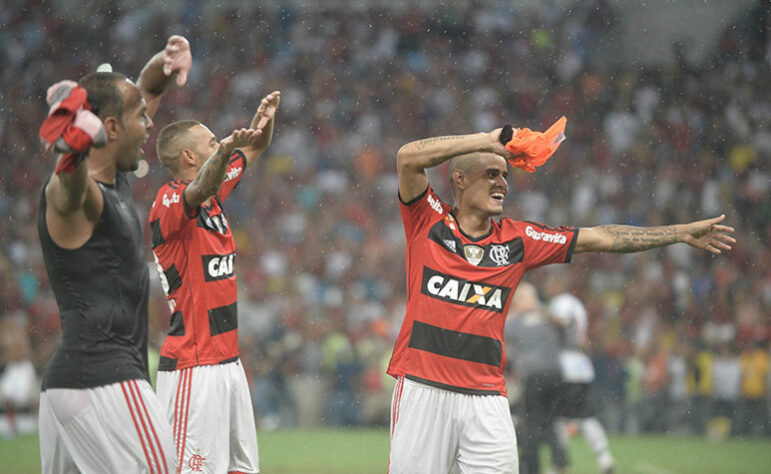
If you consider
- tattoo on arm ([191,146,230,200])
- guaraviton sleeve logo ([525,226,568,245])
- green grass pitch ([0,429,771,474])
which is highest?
tattoo on arm ([191,146,230,200])

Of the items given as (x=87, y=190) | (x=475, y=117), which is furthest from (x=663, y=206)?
(x=87, y=190)

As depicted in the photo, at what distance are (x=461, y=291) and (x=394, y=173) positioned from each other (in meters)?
11.6

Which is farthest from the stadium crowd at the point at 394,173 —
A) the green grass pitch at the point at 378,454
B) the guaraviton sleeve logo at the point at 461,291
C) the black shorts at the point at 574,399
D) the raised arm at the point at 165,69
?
the raised arm at the point at 165,69

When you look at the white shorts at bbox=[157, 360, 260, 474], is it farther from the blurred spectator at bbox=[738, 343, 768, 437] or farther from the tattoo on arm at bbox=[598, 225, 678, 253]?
the blurred spectator at bbox=[738, 343, 768, 437]

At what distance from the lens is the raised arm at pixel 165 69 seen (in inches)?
171

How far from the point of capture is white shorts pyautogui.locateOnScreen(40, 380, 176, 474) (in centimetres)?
357

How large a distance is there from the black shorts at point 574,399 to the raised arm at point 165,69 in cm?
609

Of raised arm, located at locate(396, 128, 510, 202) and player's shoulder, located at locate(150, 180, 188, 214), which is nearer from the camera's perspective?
raised arm, located at locate(396, 128, 510, 202)

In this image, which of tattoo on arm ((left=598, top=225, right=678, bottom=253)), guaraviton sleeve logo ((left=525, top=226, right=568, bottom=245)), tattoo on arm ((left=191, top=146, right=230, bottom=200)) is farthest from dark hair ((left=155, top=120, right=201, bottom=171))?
tattoo on arm ((left=598, top=225, right=678, bottom=253))

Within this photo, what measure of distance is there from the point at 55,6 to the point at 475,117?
7.76m

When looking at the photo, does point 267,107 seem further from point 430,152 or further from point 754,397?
point 754,397

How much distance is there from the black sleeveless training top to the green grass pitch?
692cm

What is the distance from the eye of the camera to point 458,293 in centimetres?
490

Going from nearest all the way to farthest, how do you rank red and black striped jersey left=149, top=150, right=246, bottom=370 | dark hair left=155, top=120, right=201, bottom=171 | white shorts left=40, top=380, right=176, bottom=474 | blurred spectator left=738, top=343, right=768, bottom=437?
white shorts left=40, top=380, right=176, bottom=474
red and black striped jersey left=149, top=150, right=246, bottom=370
dark hair left=155, top=120, right=201, bottom=171
blurred spectator left=738, top=343, right=768, bottom=437
